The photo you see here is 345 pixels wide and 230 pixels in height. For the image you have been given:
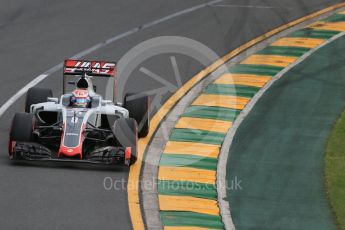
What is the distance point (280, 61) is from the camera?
2862 centimetres

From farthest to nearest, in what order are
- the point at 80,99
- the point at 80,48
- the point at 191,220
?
the point at 80,48, the point at 80,99, the point at 191,220

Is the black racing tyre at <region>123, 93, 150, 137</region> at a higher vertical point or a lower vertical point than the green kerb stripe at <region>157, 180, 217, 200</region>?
higher

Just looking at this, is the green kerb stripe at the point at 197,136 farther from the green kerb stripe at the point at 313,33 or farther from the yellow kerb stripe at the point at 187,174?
the green kerb stripe at the point at 313,33

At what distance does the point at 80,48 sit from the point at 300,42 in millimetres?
5947

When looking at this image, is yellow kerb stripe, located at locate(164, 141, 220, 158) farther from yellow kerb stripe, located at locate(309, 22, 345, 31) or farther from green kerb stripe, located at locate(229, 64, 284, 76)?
yellow kerb stripe, located at locate(309, 22, 345, 31)

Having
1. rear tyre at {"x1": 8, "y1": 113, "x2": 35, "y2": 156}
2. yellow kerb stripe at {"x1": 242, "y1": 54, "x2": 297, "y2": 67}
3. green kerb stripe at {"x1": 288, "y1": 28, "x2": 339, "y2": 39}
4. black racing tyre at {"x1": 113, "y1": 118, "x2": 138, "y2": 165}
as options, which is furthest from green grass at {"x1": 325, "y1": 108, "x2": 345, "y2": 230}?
green kerb stripe at {"x1": 288, "y1": 28, "x2": 339, "y2": 39}

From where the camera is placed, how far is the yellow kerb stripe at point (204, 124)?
23250 millimetres

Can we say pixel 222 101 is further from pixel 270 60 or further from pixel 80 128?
pixel 80 128

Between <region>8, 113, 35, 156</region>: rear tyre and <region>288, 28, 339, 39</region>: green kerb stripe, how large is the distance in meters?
12.3

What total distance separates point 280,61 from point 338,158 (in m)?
7.36

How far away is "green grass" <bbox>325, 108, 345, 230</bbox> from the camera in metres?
19.0

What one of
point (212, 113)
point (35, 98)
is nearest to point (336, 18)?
point (212, 113)

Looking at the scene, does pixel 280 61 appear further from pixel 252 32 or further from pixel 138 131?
pixel 138 131

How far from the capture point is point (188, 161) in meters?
21.2
